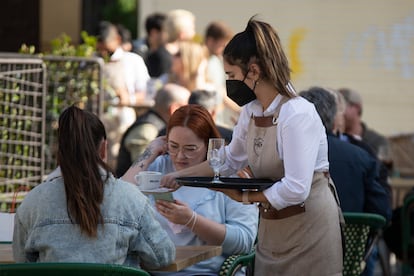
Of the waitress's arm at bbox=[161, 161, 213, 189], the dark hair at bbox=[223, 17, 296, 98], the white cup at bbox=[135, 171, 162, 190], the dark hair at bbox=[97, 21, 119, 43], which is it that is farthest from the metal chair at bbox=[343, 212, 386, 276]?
the dark hair at bbox=[97, 21, 119, 43]

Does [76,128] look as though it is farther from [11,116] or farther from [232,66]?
[11,116]

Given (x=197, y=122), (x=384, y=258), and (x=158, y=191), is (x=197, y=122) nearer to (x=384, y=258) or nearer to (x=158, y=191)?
(x=158, y=191)

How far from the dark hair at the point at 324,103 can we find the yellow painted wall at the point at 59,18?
11.2m

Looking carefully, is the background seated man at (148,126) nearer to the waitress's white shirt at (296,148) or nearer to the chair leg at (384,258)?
the chair leg at (384,258)

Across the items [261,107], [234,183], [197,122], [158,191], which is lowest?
[158,191]

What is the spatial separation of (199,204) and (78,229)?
1.17 metres

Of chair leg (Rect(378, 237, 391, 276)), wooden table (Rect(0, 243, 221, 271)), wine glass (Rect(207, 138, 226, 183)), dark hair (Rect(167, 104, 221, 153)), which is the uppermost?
dark hair (Rect(167, 104, 221, 153))

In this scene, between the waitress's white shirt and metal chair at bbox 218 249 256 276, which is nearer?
the waitress's white shirt

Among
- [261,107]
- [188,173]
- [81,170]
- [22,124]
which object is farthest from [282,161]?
[22,124]

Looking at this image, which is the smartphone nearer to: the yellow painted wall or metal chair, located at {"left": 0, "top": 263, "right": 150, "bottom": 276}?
metal chair, located at {"left": 0, "top": 263, "right": 150, "bottom": 276}

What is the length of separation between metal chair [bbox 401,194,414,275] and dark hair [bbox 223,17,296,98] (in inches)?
117

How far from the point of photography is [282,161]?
4129 millimetres

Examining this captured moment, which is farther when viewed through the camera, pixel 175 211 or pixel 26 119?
pixel 26 119

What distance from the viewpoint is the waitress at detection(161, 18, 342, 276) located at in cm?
403
